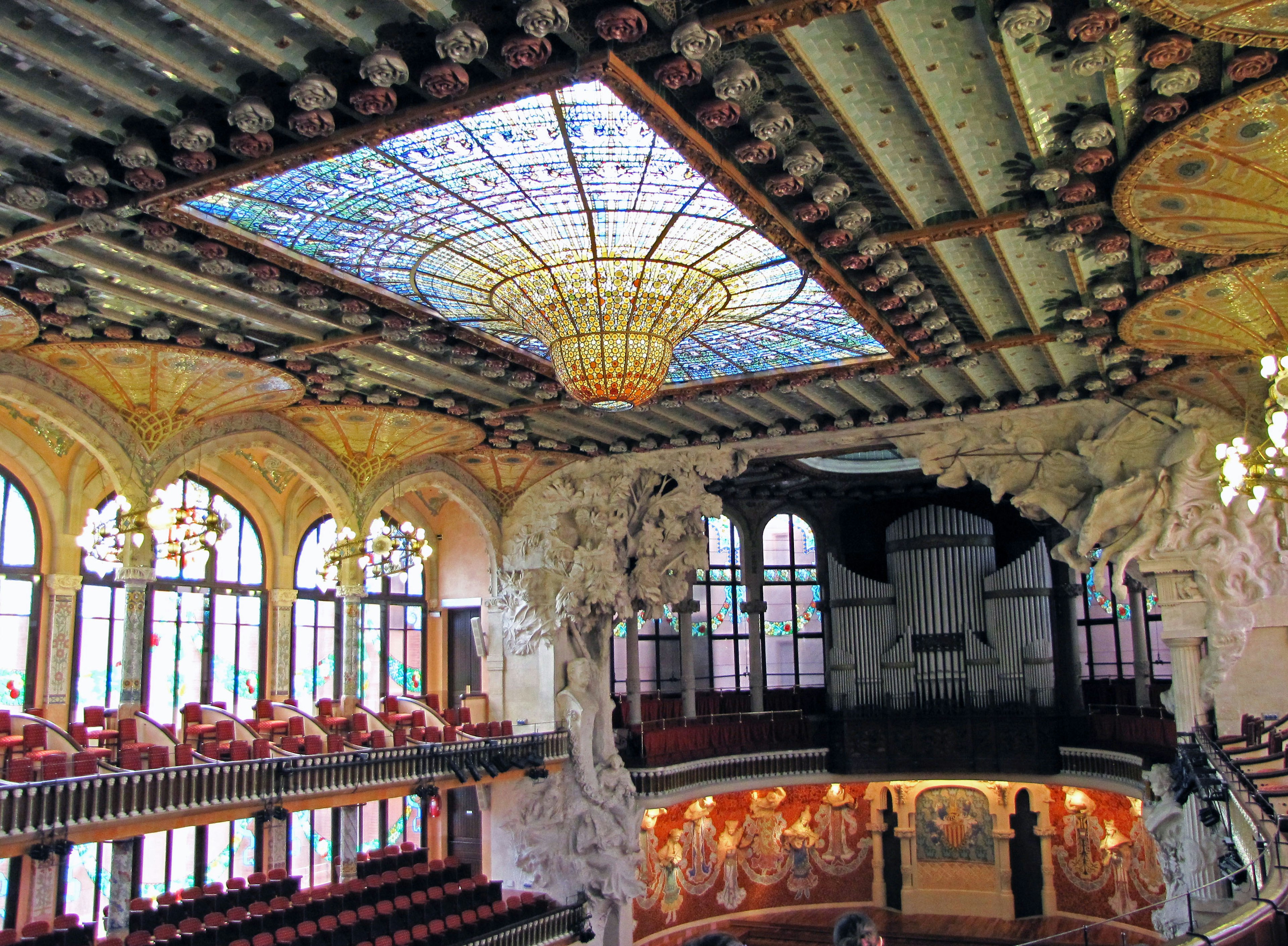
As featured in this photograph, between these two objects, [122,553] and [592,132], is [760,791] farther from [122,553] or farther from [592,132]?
[592,132]

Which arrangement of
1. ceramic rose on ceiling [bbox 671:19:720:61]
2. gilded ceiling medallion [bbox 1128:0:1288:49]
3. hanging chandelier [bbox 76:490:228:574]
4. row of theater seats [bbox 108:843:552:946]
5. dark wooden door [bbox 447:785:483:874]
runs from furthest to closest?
dark wooden door [bbox 447:785:483:874]
row of theater seats [bbox 108:843:552:946]
hanging chandelier [bbox 76:490:228:574]
ceramic rose on ceiling [bbox 671:19:720:61]
gilded ceiling medallion [bbox 1128:0:1288:49]

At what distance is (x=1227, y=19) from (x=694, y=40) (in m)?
3.43

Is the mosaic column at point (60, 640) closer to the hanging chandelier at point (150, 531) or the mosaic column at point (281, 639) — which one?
the hanging chandelier at point (150, 531)

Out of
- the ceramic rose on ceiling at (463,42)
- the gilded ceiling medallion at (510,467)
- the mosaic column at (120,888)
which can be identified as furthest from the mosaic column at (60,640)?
the ceramic rose on ceiling at (463,42)

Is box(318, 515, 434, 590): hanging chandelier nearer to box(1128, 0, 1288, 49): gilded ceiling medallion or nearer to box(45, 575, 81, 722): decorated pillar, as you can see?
box(45, 575, 81, 722): decorated pillar

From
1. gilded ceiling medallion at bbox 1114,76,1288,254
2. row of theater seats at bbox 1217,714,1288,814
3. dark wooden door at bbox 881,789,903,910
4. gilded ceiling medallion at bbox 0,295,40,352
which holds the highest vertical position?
gilded ceiling medallion at bbox 0,295,40,352

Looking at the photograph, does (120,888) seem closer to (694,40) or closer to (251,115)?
(251,115)

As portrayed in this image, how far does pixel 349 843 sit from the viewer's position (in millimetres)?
19828

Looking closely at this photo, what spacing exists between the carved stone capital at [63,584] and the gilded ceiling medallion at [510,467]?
24.2 ft

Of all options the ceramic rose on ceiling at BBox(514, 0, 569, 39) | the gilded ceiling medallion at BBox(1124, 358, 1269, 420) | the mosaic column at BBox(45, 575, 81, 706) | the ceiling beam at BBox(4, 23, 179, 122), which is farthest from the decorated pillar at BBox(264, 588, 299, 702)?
the ceramic rose on ceiling at BBox(514, 0, 569, 39)

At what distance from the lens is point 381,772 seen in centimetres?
1838

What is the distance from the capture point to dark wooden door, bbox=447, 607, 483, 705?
27.8 m

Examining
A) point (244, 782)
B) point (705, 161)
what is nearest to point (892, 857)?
point (244, 782)

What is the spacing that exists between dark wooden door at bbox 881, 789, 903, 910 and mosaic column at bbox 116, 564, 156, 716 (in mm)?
17719
